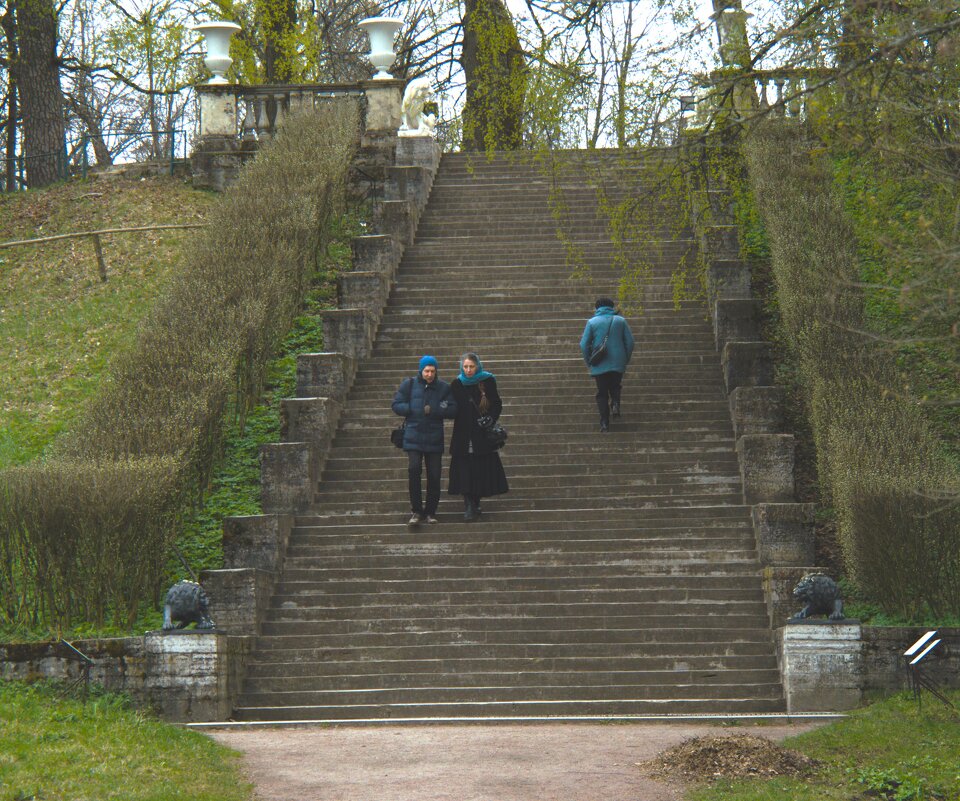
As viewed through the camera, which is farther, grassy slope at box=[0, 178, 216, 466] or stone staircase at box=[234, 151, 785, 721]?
grassy slope at box=[0, 178, 216, 466]

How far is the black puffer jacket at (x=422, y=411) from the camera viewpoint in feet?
45.5

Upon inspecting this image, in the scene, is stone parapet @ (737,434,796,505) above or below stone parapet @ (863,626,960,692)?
above

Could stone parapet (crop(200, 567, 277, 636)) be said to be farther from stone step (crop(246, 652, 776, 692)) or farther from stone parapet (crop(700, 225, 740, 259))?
stone parapet (crop(700, 225, 740, 259))

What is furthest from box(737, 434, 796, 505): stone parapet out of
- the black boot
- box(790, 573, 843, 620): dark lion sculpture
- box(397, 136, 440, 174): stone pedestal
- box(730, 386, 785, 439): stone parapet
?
box(397, 136, 440, 174): stone pedestal

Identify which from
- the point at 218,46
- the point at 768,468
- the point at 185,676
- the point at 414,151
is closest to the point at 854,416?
the point at 768,468

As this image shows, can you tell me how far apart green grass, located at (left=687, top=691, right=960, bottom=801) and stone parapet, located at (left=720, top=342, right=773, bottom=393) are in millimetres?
6146

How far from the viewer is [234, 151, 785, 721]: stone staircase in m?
11.8

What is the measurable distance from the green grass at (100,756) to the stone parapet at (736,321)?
29.7 feet

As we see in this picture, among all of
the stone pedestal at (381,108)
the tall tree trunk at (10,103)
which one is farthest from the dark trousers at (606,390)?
the tall tree trunk at (10,103)

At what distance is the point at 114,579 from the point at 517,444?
4978mm

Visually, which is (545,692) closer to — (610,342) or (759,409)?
(759,409)

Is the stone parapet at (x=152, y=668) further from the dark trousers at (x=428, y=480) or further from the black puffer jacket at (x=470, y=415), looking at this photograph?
the black puffer jacket at (x=470, y=415)

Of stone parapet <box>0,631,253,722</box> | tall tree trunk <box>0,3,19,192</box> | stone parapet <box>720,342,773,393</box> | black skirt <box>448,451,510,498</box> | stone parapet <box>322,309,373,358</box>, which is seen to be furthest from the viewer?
tall tree trunk <box>0,3,19,192</box>

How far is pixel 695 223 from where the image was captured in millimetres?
19750
